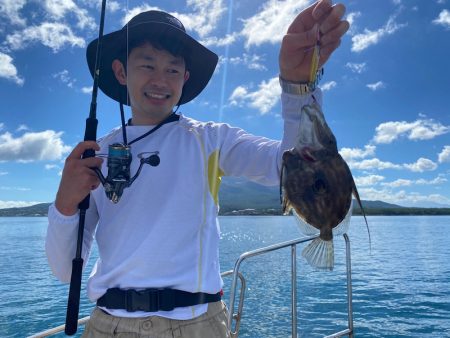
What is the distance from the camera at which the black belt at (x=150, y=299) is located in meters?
2.34

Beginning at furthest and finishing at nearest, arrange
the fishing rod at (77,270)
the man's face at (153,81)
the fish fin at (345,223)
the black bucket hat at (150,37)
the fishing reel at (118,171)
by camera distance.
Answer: the black bucket hat at (150,37) → the man's face at (153,81) → the fishing rod at (77,270) → the fishing reel at (118,171) → the fish fin at (345,223)

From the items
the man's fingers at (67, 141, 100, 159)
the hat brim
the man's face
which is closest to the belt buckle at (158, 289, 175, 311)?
the man's fingers at (67, 141, 100, 159)

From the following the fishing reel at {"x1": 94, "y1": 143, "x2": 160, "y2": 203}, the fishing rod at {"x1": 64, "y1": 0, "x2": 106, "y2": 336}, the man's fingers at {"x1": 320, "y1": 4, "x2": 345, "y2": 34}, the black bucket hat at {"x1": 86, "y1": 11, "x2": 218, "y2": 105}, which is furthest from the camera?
the black bucket hat at {"x1": 86, "y1": 11, "x2": 218, "y2": 105}

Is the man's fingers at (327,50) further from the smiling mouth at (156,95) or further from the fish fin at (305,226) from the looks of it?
the smiling mouth at (156,95)

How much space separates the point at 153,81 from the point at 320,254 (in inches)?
64.8

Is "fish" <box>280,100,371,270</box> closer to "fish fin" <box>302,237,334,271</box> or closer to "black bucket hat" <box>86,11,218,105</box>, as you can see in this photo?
"fish fin" <box>302,237,334,271</box>

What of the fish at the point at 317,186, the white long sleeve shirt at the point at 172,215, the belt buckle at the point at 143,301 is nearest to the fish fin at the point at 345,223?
the fish at the point at 317,186

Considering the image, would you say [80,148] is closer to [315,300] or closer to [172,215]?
[172,215]

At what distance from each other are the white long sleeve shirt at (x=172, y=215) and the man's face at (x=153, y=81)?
205 mm

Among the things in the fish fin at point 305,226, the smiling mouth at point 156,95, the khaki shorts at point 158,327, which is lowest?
the khaki shorts at point 158,327

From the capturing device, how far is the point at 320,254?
2205mm

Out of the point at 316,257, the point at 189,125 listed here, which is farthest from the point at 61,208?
the point at 316,257

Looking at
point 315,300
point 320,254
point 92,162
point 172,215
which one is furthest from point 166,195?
point 315,300

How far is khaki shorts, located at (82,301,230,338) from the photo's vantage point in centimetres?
236
